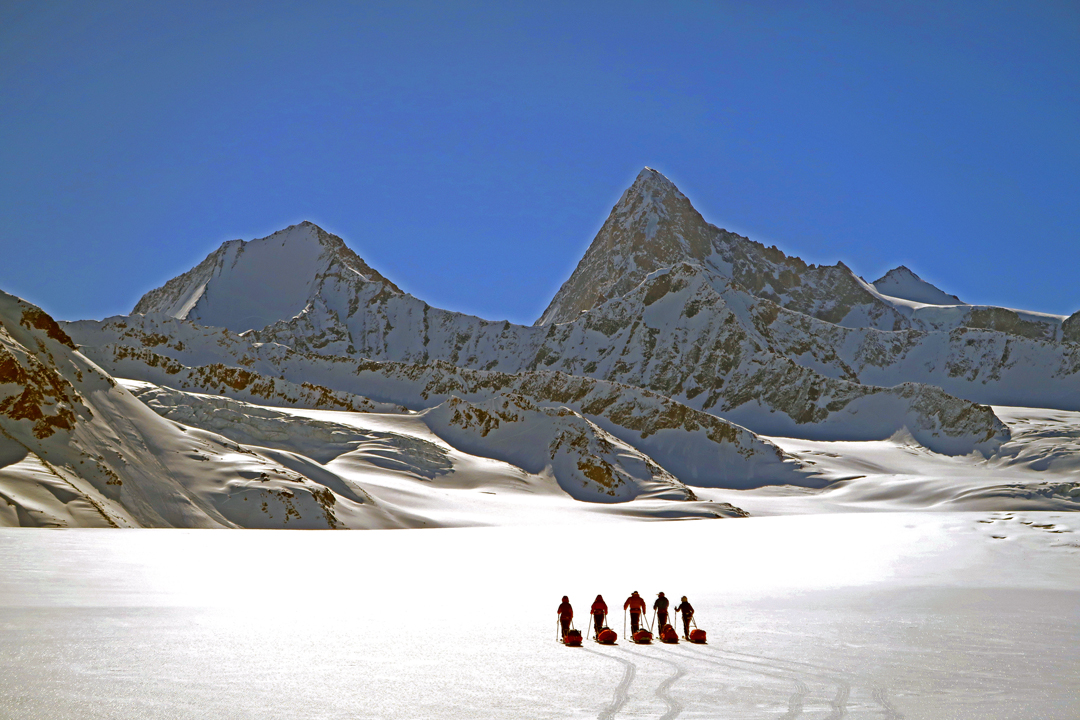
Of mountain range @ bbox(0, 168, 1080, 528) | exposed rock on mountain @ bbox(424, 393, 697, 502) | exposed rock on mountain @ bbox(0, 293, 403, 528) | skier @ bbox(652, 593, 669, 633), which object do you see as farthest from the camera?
exposed rock on mountain @ bbox(424, 393, 697, 502)

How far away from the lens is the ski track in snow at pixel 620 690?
38.5 feet

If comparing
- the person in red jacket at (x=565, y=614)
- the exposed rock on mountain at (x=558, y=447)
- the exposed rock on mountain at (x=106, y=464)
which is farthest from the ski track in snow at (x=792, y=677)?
the exposed rock on mountain at (x=558, y=447)

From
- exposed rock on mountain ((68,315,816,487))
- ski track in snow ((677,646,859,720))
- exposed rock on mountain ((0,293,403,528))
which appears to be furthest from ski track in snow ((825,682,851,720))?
exposed rock on mountain ((68,315,816,487))

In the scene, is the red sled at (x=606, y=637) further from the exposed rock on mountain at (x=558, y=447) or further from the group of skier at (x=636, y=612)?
the exposed rock on mountain at (x=558, y=447)

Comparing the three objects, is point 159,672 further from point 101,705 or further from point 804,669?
point 804,669

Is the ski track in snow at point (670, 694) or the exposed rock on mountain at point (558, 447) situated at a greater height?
the exposed rock on mountain at point (558, 447)

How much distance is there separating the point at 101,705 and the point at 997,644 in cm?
1537

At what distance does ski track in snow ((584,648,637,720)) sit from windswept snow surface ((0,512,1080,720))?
0.19ft

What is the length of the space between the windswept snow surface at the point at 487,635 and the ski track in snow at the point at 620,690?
0.06m

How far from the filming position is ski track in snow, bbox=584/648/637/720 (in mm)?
11727

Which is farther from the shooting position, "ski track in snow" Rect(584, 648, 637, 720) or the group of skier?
the group of skier

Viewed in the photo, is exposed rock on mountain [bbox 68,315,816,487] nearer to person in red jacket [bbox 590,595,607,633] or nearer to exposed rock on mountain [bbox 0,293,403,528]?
exposed rock on mountain [bbox 0,293,403,528]

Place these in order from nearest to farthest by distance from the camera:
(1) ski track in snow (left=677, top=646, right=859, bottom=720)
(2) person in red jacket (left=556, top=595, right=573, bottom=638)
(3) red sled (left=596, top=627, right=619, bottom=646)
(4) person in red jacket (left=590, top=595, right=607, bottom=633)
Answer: (1) ski track in snow (left=677, top=646, right=859, bottom=720), (2) person in red jacket (left=556, top=595, right=573, bottom=638), (3) red sled (left=596, top=627, right=619, bottom=646), (4) person in red jacket (left=590, top=595, right=607, bottom=633)

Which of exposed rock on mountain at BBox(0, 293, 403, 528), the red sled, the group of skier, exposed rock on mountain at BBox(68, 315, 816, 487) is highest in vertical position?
exposed rock on mountain at BBox(68, 315, 816, 487)
